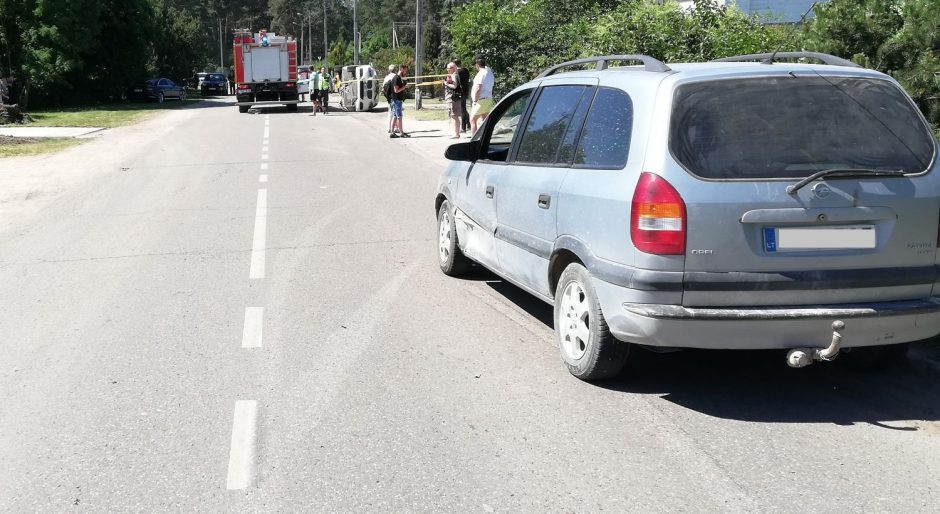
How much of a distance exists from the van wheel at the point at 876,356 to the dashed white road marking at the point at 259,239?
4820 mm

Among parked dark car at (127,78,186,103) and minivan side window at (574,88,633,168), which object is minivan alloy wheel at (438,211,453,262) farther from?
parked dark car at (127,78,186,103)

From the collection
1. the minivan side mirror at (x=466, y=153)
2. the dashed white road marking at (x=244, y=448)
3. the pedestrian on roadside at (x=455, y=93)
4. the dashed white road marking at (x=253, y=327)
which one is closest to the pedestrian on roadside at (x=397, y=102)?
the pedestrian on roadside at (x=455, y=93)

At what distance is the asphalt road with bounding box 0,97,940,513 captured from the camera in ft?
13.0

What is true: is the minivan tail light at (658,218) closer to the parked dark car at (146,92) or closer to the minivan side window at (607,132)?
the minivan side window at (607,132)

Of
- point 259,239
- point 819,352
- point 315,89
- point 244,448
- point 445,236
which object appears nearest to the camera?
point 244,448

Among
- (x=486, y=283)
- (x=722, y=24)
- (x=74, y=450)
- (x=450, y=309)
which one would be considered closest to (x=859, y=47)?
(x=486, y=283)

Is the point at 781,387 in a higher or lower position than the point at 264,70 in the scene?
lower

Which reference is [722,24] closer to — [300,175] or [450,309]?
[300,175]

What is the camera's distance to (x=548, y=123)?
609 cm

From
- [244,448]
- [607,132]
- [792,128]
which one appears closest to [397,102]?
[607,132]

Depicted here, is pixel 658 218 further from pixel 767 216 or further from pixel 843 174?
pixel 843 174

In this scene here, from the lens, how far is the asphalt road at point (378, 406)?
3967mm

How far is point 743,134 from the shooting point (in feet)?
15.4

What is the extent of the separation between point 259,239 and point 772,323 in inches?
256
